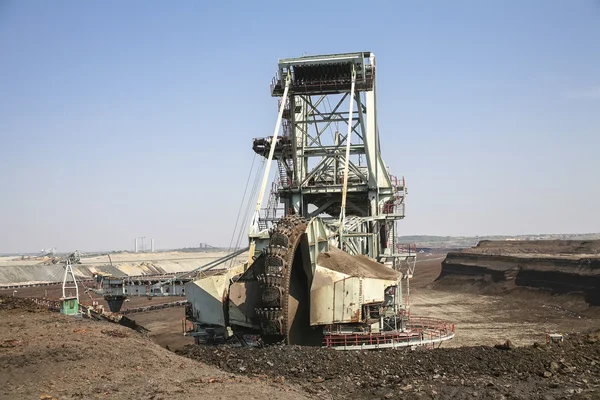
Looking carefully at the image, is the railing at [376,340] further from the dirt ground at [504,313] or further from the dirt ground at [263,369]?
the dirt ground at [504,313]

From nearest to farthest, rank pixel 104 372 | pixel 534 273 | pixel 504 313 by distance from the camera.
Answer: pixel 104 372, pixel 504 313, pixel 534 273

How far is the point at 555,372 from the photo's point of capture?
15.2 m

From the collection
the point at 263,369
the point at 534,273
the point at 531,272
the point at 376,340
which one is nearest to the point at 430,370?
the point at 263,369

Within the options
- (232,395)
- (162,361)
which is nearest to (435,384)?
(232,395)

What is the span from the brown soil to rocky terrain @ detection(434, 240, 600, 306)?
1695 inches

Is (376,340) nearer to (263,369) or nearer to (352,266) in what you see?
(352,266)

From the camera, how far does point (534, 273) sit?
61.3 meters

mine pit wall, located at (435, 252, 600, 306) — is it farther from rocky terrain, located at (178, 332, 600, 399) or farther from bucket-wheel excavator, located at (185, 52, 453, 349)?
rocky terrain, located at (178, 332, 600, 399)

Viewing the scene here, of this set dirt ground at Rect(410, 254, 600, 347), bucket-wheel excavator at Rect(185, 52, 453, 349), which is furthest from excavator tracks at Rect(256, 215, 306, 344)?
dirt ground at Rect(410, 254, 600, 347)

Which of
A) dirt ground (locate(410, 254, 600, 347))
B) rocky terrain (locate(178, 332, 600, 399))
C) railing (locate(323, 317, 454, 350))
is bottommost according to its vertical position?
dirt ground (locate(410, 254, 600, 347))

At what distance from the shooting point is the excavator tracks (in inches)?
686

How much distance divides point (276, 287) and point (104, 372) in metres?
5.66

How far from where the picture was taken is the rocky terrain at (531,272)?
176ft

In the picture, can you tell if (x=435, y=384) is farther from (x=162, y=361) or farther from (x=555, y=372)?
(x=162, y=361)
